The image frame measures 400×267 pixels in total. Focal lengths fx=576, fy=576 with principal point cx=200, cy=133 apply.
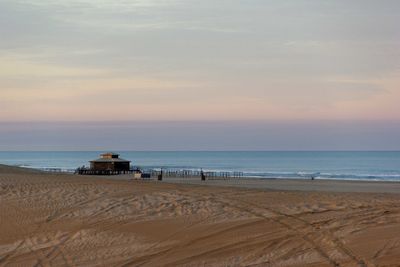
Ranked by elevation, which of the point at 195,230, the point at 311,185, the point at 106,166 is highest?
the point at 106,166

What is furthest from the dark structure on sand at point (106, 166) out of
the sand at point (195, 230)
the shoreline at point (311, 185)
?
the sand at point (195, 230)

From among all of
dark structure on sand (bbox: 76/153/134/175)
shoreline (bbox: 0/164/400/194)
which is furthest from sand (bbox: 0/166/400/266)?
dark structure on sand (bbox: 76/153/134/175)

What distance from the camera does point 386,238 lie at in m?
11.8

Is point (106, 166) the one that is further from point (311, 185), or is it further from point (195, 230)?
point (195, 230)

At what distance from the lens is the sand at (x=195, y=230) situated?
1103 centimetres

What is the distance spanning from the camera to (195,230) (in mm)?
13117

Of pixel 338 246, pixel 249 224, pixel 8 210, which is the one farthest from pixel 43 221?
pixel 338 246

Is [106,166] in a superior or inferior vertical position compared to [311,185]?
superior

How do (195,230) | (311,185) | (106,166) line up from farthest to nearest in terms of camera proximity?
(106,166), (311,185), (195,230)

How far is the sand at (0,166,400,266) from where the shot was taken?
11031 millimetres

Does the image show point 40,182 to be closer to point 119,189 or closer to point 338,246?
point 119,189

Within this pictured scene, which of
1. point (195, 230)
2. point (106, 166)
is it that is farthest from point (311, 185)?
point (195, 230)

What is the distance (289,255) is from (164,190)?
9.34 m

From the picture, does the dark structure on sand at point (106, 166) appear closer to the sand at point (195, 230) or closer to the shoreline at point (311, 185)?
the shoreline at point (311, 185)
